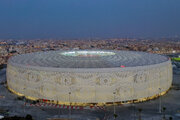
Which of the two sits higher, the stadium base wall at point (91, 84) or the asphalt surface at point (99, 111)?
the stadium base wall at point (91, 84)

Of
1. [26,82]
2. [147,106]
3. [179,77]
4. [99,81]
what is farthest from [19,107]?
[179,77]

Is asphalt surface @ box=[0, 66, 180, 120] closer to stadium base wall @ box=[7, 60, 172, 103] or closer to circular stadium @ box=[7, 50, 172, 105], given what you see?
circular stadium @ box=[7, 50, 172, 105]

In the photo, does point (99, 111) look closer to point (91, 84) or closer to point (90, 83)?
point (91, 84)

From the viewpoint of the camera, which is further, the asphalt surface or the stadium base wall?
the stadium base wall

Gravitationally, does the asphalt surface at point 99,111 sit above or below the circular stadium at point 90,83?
below

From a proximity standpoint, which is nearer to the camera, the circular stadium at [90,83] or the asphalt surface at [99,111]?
the asphalt surface at [99,111]

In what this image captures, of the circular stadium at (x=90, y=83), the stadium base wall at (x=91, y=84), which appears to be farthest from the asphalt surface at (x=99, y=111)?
the stadium base wall at (x=91, y=84)

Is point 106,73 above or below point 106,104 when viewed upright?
above

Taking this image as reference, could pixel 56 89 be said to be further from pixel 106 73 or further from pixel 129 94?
pixel 129 94

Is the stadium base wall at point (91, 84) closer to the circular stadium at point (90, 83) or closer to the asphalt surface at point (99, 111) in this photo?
the circular stadium at point (90, 83)

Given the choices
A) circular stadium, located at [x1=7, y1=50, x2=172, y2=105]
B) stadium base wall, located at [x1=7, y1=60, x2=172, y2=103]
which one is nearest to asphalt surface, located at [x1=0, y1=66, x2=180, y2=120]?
circular stadium, located at [x1=7, y1=50, x2=172, y2=105]

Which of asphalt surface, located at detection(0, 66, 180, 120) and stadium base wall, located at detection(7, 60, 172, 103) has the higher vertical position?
stadium base wall, located at detection(7, 60, 172, 103)
